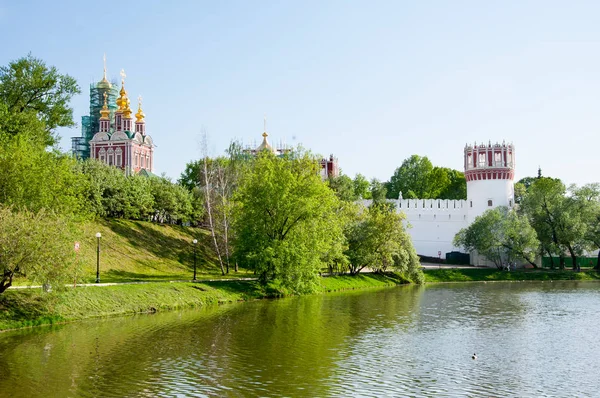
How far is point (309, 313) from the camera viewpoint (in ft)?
99.6

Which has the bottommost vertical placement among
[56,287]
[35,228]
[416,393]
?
[416,393]

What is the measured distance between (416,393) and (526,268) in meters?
53.4

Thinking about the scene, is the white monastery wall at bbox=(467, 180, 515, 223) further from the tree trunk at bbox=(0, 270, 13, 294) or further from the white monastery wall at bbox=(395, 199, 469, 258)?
the tree trunk at bbox=(0, 270, 13, 294)

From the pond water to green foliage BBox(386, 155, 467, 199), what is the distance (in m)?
65.7

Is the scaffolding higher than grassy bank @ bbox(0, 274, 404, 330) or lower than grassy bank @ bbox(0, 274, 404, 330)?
higher

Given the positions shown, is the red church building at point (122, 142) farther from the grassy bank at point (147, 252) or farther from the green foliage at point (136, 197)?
the grassy bank at point (147, 252)

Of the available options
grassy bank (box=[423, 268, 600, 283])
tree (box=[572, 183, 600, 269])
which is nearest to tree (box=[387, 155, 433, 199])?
tree (box=[572, 183, 600, 269])

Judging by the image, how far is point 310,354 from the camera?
1994 cm

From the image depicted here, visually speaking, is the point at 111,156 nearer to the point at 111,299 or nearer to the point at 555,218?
the point at 555,218

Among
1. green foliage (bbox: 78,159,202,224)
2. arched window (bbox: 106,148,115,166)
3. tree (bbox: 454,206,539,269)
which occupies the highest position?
arched window (bbox: 106,148,115,166)

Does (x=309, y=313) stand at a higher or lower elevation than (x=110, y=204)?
lower

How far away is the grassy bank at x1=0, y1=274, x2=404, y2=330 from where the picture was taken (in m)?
25.3

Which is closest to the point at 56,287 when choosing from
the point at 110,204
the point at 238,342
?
the point at 238,342

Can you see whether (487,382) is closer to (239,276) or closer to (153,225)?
(239,276)
